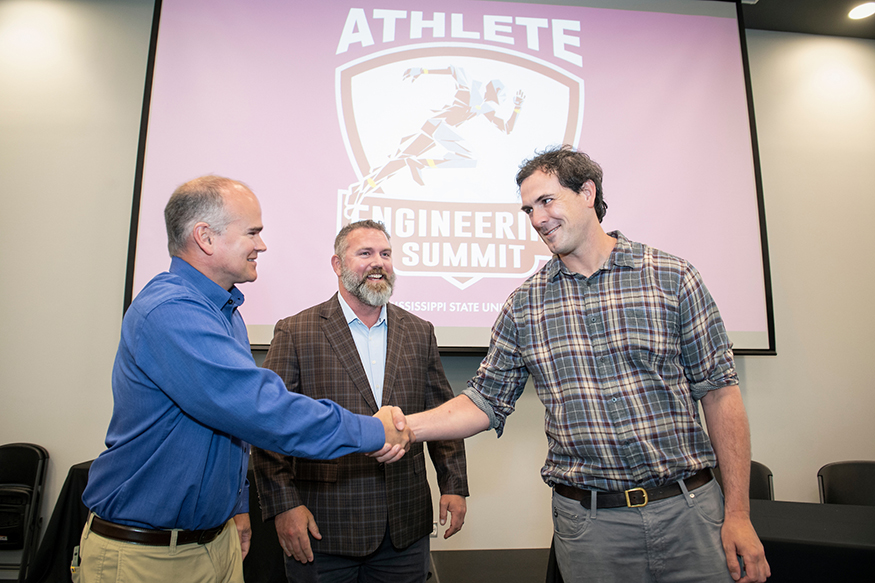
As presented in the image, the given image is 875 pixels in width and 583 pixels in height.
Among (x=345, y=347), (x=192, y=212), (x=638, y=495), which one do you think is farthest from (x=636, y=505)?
(x=192, y=212)

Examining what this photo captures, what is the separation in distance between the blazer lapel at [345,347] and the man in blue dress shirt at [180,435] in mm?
474

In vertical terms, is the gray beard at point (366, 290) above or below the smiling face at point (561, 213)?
below

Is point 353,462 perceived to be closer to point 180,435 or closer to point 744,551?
point 180,435

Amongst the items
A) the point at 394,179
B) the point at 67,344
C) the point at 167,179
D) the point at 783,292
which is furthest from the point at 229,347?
the point at 783,292

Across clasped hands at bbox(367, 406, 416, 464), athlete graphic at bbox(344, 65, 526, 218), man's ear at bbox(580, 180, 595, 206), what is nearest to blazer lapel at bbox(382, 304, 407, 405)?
clasped hands at bbox(367, 406, 416, 464)

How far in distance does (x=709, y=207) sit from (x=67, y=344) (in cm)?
462

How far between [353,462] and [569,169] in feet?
4.77

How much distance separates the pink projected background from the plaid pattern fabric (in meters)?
1.58

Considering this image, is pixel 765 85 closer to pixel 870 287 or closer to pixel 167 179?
pixel 870 287

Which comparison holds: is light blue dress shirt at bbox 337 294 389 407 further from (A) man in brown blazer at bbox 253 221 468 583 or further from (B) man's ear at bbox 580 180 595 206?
(B) man's ear at bbox 580 180 595 206

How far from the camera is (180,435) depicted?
145cm

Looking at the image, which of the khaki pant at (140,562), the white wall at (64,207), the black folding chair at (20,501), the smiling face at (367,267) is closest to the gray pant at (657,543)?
the khaki pant at (140,562)

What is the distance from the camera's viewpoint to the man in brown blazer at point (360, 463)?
6.34 ft

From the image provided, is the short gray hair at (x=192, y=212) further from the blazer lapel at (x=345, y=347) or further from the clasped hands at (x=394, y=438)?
the clasped hands at (x=394, y=438)
